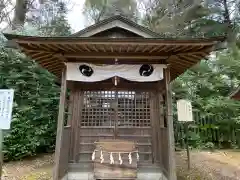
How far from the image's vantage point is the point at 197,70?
11.7 meters

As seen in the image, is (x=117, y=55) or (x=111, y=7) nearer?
(x=117, y=55)

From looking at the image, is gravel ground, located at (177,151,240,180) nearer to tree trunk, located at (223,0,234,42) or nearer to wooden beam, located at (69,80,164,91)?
wooden beam, located at (69,80,164,91)

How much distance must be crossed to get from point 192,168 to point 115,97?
11.5ft

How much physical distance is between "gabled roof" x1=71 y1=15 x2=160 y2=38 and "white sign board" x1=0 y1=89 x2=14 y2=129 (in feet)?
8.91

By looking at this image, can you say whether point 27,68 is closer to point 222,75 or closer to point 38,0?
point 38,0

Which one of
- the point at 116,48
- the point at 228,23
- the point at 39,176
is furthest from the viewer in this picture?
the point at 228,23

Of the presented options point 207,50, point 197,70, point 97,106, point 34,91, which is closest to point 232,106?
point 197,70

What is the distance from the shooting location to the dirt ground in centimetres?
631

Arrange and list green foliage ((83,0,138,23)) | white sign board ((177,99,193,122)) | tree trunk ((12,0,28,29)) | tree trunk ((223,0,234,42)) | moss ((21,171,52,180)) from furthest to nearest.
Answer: green foliage ((83,0,138,23)), tree trunk ((12,0,28,29)), tree trunk ((223,0,234,42)), white sign board ((177,99,193,122)), moss ((21,171,52,180))

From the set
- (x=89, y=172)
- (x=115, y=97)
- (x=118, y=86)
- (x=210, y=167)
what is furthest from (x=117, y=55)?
(x=210, y=167)

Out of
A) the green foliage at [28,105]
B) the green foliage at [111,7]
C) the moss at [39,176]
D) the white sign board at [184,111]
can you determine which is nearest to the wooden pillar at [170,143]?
the white sign board at [184,111]

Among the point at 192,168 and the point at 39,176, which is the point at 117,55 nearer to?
the point at 39,176

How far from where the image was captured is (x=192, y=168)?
7074 millimetres

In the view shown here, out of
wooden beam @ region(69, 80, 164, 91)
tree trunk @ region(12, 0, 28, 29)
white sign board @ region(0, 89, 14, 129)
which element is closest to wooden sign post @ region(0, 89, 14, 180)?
white sign board @ region(0, 89, 14, 129)
